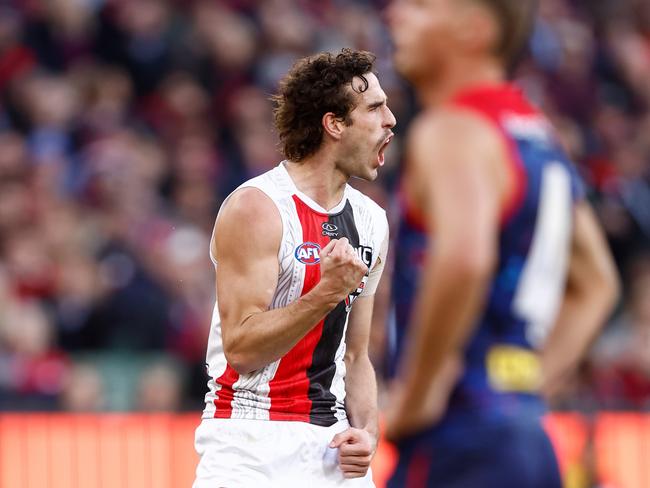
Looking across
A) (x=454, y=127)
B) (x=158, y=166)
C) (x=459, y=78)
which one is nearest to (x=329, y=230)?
(x=459, y=78)

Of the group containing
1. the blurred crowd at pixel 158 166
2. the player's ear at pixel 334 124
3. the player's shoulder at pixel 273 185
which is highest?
the blurred crowd at pixel 158 166

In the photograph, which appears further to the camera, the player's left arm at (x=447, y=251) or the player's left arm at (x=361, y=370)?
the player's left arm at (x=361, y=370)

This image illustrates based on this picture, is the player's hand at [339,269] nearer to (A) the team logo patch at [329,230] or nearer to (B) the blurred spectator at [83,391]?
(A) the team logo patch at [329,230]

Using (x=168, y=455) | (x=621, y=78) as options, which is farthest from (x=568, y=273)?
(x=621, y=78)

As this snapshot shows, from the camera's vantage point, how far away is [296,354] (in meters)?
5.21

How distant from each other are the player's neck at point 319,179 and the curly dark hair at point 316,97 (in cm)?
6

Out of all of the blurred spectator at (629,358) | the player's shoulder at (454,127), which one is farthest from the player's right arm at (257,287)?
the blurred spectator at (629,358)

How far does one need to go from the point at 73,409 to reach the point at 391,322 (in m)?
6.49

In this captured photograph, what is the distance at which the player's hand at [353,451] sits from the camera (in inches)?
204

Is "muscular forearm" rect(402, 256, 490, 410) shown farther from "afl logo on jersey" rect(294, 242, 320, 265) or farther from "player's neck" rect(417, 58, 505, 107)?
"afl logo on jersey" rect(294, 242, 320, 265)

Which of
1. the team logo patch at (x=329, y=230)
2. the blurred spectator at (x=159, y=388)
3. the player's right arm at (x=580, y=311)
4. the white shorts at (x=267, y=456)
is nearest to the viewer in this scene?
the player's right arm at (x=580, y=311)

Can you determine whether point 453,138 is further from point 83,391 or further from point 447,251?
point 83,391

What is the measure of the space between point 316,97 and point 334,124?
17 cm

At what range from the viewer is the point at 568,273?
382 centimetres
